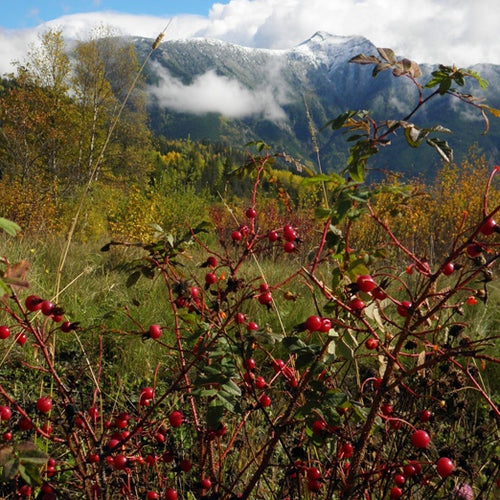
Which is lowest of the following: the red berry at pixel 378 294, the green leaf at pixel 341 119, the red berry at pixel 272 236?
the red berry at pixel 378 294

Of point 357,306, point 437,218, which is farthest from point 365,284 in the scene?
point 437,218

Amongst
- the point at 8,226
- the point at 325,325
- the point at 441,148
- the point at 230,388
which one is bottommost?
the point at 230,388

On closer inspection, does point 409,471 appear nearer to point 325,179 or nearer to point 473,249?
point 473,249

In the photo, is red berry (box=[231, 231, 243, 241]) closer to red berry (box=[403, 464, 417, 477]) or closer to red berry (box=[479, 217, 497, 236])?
red berry (box=[479, 217, 497, 236])

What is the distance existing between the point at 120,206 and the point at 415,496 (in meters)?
11.5

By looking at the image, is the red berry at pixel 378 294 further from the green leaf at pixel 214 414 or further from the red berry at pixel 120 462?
the red berry at pixel 120 462

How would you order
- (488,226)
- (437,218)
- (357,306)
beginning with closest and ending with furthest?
(488,226) → (357,306) → (437,218)

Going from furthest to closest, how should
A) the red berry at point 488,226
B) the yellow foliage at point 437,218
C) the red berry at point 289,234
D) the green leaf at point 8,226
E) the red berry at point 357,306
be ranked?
the yellow foliage at point 437,218 → the red berry at point 289,234 → the red berry at point 357,306 → the red berry at point 488,226 → the green leaf at point 8,226

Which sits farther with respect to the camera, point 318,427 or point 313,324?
point 318,427

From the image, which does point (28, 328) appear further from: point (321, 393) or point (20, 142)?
point (20, 142)

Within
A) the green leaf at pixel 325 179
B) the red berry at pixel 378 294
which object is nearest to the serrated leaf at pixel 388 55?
the green leaf at pixel 325 179

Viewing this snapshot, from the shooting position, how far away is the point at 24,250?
5652 mm

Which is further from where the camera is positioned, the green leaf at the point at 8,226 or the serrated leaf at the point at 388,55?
the serrated leaf at the point at 388,55

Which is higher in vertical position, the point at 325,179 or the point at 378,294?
the point at 325,179
